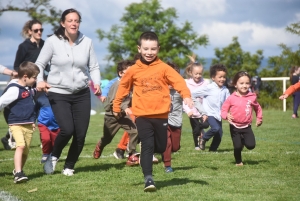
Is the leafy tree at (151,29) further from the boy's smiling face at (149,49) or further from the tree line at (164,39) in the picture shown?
the boy's smiling face at (149,49)

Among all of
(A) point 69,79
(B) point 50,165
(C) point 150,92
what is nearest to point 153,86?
(C) point 150,92

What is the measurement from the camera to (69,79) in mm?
8633

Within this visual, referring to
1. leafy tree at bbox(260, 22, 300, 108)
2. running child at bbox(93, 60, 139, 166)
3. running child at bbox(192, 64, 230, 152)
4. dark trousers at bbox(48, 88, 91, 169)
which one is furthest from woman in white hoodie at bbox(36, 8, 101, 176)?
leafy tree at bbox(260, 22, 300, 108)

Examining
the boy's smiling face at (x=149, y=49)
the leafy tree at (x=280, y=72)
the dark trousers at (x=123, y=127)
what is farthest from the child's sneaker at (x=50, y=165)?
the leafy tree at (x=280, y=72)

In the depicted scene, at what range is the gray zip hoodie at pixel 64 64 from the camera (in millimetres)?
8648

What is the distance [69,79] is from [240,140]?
2.83m

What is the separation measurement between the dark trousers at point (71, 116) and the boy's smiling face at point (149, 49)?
5.43 feet

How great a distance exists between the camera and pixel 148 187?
280 inches

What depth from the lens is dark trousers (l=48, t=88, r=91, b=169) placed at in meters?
8.61

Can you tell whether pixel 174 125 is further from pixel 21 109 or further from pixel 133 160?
pixel 21 109

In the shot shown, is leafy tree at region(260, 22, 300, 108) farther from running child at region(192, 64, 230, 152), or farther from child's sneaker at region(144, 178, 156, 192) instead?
child's sneaker at region(144, 178, 156, 192)

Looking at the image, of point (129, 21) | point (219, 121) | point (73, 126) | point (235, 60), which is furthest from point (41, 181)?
point (129, 21)

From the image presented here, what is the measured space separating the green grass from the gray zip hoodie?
1.25 metres

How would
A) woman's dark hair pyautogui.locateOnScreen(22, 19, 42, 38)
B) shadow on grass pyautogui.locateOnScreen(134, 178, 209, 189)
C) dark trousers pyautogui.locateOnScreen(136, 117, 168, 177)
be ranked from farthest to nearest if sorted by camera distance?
woman's dark hair pyautogui.locateOnScreen(22, 19, 42, 38), shadow on grass pyautogui.locateOnScreen(134, 178, 209, 189), dark trousers pyautogui.locateOnScreen(136, 117, 168, 177)
